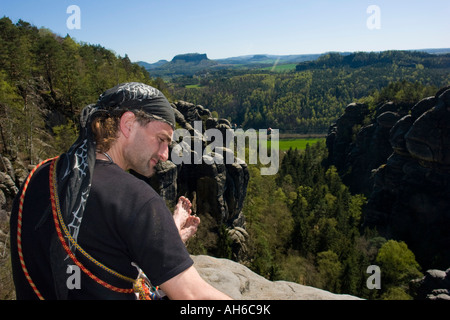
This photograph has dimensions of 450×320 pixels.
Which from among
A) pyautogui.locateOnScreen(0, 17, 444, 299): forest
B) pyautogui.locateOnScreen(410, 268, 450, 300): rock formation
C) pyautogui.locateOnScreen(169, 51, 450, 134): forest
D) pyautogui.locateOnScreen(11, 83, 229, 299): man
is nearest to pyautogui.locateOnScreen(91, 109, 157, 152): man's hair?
pyautogui.locateOnScreen(11, 83, 229, 299): man

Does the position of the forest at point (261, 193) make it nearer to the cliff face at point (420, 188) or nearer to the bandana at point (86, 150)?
the cliff face at point (420, 188)

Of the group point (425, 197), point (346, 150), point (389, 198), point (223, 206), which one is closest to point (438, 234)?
point (425, 197)

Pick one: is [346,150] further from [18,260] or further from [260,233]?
[18,260]

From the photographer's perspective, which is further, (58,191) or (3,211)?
(3,211)

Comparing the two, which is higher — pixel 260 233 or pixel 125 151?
pixel 125 151

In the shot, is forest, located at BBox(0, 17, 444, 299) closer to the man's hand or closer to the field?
the man's hand

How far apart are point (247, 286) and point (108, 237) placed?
6.09 m

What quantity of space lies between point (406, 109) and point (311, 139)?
240 feet

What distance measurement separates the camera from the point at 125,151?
1695 mm

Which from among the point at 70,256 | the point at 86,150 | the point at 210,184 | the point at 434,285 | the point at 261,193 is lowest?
the point at 434,285

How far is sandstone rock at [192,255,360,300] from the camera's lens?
6.16m

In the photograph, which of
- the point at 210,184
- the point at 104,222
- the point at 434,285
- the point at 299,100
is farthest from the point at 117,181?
the point at 299,100

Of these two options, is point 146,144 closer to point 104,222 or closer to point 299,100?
point 104,222

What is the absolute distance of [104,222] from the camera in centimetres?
141
